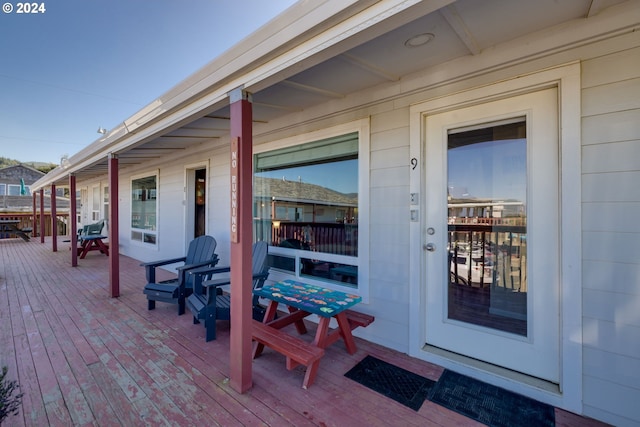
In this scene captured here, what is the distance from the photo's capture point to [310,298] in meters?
2.29

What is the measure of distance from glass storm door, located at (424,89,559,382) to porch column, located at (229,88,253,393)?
4.76 feet

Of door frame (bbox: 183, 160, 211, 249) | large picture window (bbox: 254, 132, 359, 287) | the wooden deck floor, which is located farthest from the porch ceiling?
door frame (bbox: 183, 160, 211, 249)

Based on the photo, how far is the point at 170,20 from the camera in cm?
764

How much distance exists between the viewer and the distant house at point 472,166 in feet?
4.89

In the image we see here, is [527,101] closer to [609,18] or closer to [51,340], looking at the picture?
[609,18]

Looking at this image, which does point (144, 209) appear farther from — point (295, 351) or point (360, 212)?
point (295, 351)

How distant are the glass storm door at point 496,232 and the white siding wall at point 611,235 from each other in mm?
169

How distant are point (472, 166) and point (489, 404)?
1.63m

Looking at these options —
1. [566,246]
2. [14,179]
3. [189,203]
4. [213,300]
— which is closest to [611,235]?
[566,246]

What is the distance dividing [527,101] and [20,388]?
3.99m

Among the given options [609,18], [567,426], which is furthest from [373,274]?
[609,18]

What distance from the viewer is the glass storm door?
1775 millimetres

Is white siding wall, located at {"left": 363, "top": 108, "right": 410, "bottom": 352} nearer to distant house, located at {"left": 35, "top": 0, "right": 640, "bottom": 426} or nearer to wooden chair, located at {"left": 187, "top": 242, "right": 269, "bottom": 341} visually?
distant house, located at {"left": 35, "top": 0, "right": 640, "bottom": 426}

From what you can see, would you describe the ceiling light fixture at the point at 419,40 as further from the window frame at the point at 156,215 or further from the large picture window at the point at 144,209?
the large picture window at the point at 144,209
